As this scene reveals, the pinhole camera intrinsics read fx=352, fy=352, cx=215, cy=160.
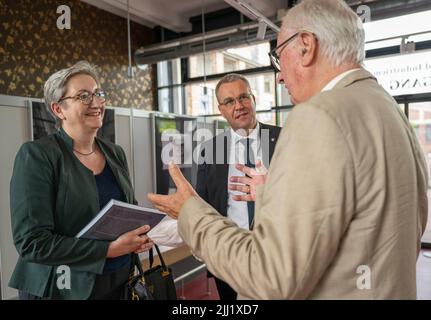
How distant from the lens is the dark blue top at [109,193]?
1.46 meters

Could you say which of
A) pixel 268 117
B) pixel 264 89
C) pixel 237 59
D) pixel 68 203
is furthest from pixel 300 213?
pixel 237 59

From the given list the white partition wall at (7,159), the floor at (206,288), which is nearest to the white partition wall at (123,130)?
the white partition wall at (7,159)

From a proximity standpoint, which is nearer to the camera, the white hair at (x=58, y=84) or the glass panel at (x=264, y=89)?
the white hair at (x=58, y=84)

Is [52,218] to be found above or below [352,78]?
below

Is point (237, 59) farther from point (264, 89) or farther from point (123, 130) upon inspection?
point (123, 130)

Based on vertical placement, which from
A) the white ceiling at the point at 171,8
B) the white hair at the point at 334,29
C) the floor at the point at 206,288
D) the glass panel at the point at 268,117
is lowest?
the floor at the point at 206,288

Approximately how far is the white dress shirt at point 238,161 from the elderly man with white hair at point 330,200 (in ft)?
4.23

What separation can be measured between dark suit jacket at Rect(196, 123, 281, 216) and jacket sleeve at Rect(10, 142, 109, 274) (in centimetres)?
93

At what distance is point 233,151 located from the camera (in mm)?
→ 2250

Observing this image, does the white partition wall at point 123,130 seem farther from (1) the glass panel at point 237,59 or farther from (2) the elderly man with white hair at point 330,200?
(2) the elderly man with white hair at point 330,200

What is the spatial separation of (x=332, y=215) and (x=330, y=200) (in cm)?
3

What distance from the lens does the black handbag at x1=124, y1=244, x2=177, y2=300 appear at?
146 centimetres

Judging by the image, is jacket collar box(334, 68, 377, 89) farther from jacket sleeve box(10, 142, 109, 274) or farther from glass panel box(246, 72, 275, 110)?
glass panel box(246, 72, 275, 110)

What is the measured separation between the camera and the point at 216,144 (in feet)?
7.61
